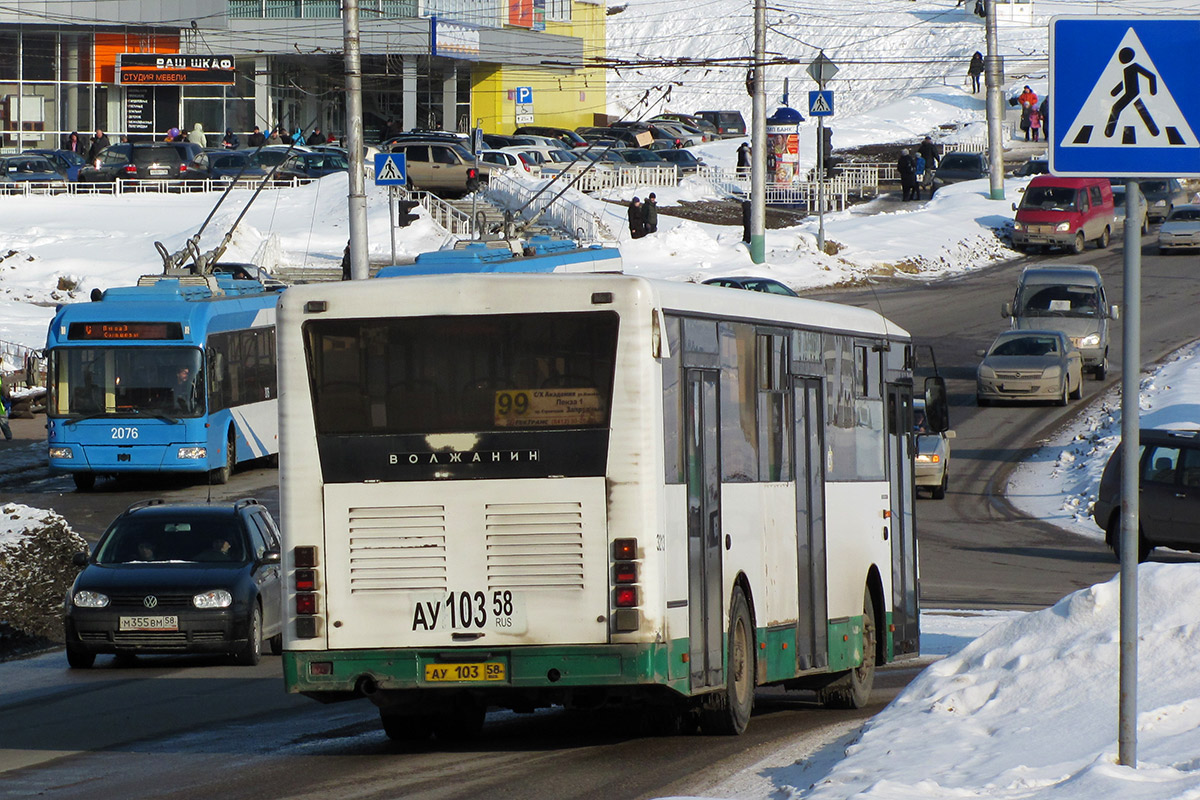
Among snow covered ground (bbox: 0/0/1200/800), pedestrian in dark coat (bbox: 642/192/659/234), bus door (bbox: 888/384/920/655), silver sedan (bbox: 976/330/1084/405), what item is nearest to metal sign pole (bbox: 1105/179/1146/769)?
snow covered ground (bbox: 0/0/1200/800)

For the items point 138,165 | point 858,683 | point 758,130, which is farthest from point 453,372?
point 138,165

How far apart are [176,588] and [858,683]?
5.73 metres

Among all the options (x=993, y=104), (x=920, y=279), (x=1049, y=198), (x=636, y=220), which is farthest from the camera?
(x=993, y=104)

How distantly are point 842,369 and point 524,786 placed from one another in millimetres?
4579

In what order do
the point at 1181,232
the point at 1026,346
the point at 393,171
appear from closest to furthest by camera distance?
the point at 393,171
the point at 1026,346
the point at 1181,232

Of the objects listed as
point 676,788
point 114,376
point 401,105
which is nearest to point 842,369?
point 676,788

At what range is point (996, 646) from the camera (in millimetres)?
9750

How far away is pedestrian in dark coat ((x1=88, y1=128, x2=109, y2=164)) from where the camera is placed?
5885 centimetres

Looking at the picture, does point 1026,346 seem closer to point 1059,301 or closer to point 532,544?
point 1059,301

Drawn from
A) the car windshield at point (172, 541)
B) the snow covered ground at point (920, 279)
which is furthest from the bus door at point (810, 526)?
the car windshield at point (172, 541)

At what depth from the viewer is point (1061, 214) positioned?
162 ft

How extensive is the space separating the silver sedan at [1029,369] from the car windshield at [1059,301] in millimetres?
2195

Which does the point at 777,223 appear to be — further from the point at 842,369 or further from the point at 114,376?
the point at 842,369

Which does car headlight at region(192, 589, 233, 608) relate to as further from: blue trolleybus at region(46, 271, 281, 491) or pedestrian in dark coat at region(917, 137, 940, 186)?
pedestrian in dark coat at region(917, 137, 940, 186)
